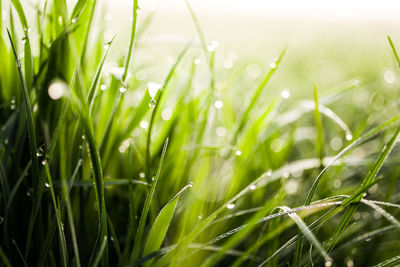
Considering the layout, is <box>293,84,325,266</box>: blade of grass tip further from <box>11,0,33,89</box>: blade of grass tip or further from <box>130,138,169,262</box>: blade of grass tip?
<box>11,0,33,89</box>: blade of grass tip

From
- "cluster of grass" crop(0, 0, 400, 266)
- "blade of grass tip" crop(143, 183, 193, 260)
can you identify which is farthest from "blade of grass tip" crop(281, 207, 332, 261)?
"blade of grass tip" crop(143, 183, 193, 260)

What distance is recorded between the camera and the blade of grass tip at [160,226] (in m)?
0.50

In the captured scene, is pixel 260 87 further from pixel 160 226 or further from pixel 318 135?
pixel 160 226

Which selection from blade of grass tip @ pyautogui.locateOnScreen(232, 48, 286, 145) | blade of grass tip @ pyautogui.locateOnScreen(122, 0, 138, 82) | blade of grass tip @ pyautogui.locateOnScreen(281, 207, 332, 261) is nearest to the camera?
blade of grass tip @ pyautogui.locateOnScreen(281, 207, 332, 261)

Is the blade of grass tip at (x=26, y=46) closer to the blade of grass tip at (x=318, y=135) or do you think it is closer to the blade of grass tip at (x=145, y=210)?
the blade of grass tip at (x=145, y=210)

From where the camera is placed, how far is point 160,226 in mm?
513

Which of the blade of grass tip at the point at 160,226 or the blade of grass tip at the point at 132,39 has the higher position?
the blade of grass tip at the point at 132,39

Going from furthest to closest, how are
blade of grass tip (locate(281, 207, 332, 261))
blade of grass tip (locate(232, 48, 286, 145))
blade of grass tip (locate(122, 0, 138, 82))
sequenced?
blade of grass tip (locate(232, 48, 286, 145))
blade of grass tip (locate(122, 0, 138, 82))
blade of grass tip (locate(281, 207, 332, 261))

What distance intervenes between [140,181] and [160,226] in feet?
0.27

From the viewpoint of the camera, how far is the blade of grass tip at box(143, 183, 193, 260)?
499mm

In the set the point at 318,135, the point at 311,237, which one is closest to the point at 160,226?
the point at 311,237

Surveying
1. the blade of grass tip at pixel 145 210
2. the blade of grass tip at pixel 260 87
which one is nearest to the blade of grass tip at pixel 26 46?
the blade of grass tip at pixel 145 210

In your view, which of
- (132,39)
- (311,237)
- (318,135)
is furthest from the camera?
(318,135)

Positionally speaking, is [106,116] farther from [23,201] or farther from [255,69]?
[255,69]
